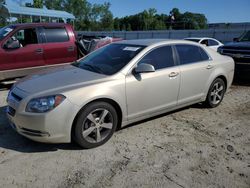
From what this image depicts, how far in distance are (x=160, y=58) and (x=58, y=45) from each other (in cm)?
423

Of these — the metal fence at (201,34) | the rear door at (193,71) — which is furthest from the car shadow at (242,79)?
the metal fence at (201,34)

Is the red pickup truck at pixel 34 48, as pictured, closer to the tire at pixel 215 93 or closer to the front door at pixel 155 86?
the front door at pixel 155 86

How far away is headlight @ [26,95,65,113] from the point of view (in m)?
3.56

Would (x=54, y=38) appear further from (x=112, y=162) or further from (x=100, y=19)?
(x=100, y=19)

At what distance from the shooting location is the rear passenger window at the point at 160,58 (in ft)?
15.1

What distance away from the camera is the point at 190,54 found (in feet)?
17.4

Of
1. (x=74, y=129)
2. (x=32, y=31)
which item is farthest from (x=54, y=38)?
(x=74, y=129)

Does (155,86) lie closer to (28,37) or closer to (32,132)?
(32,132)

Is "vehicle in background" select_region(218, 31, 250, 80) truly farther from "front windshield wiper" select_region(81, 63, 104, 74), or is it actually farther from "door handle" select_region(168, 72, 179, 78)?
"front windshield wiper" select_region(81, 63, 104, 74)

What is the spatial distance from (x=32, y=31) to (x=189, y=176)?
20.5ft

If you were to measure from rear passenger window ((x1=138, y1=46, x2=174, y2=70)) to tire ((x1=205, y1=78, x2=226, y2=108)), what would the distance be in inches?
54.2

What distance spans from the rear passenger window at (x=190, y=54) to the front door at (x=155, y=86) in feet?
0.86

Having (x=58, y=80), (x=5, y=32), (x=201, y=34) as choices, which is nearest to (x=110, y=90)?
(x=58, y=80)

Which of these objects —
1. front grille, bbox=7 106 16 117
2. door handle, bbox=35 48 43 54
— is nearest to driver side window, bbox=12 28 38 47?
door handle, bbox=35 48 43 54
